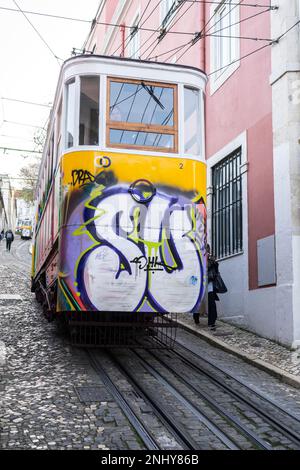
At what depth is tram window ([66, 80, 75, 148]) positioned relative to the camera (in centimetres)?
777

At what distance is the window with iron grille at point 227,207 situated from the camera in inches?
460

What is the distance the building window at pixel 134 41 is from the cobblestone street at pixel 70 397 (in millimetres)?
12840

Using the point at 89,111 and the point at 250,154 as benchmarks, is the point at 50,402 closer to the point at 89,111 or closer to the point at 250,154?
the point at 89,111

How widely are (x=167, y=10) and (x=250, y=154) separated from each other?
7732 mm

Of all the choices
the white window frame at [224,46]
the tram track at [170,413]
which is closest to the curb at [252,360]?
the tram track at [170,413]

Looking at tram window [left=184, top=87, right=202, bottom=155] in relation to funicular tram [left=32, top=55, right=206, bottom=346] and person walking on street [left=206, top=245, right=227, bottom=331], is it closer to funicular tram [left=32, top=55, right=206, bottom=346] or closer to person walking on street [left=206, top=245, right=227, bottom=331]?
funicular tram [left=32, top=55, right=206, bottom=346]

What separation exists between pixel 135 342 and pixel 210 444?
4.19 m

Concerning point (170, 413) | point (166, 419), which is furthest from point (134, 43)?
point (166, 419)

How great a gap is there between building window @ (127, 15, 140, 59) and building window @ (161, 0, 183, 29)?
2718 millimetres

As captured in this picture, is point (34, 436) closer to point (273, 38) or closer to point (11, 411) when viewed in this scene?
point (11, 411)

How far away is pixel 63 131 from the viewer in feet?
26.1

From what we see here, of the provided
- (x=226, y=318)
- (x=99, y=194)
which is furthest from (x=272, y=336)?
(x=99, y=194)

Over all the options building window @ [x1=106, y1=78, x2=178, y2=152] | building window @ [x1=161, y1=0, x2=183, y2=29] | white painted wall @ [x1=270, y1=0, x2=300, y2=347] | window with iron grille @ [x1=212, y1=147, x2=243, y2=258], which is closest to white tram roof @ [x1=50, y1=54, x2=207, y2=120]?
building window @ [x1=106, y1=78, x2=178, y2=152]

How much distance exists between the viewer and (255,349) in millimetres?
9133
